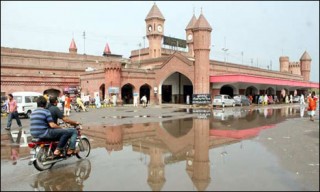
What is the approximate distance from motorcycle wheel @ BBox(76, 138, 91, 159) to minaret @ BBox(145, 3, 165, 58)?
44363 mm

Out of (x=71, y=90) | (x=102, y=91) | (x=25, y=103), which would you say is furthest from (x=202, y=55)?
(x=25, y=103)

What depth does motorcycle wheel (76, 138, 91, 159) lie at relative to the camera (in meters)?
7.48

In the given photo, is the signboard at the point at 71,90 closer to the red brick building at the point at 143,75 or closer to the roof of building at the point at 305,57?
the red brick building at the point at 143,75

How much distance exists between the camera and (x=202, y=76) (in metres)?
34.5

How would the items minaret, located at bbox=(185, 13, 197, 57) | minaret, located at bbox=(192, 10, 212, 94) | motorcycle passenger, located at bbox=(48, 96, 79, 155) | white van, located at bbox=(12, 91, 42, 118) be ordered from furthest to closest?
minaret, located at bbox=(185, 13, 197, 57) < minaret, located at bbox=(192, 10, 212, 94) < white van, located at bbox=(12, 91, 42, 118) < motorcycle passenger, located at bbox=(48, 96, 79, 155)

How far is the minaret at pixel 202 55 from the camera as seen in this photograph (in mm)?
34500

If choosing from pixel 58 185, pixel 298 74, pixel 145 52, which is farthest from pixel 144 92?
pixel 298 74

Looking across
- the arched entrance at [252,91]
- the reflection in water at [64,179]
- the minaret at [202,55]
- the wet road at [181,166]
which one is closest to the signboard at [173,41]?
the arched entrance at [252,91]

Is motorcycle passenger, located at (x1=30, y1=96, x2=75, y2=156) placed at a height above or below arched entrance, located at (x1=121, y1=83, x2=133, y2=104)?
below

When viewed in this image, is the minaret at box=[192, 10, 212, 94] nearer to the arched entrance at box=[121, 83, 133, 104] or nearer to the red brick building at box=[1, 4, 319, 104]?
the red brick building at box=[1, 4, 319, 104]

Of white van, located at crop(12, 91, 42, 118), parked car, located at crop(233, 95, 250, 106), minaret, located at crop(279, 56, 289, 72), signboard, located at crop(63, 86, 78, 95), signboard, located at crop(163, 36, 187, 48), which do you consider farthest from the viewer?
minaret, located at crop(279, 56, 289, 72)

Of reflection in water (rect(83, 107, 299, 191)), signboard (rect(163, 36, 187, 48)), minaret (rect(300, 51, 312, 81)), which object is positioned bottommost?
reflection in water (rect(83, 107, 299, 191))

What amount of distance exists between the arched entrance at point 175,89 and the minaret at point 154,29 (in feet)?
38.8

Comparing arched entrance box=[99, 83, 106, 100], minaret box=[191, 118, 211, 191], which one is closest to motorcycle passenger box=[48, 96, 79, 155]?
minaret box=[191, 118, 211, 191]
